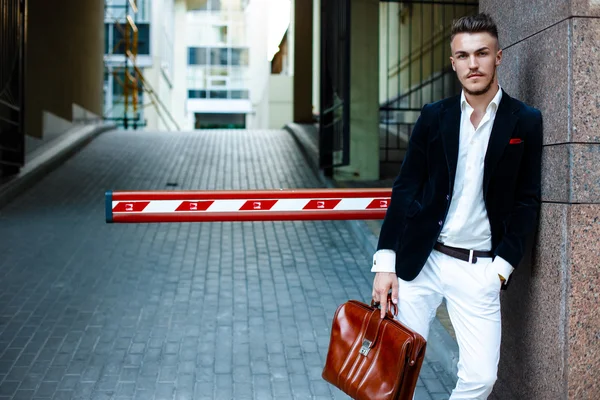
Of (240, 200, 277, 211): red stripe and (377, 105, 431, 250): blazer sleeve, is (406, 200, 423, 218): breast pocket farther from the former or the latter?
(240, 200, 277, 211): red stripe

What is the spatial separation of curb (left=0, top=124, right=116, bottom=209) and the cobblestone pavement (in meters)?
0.22

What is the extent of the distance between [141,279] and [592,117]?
15.6ft

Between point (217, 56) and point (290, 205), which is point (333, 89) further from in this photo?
point (217, 56)

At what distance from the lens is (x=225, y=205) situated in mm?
3881

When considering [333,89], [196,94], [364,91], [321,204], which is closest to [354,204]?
[321,204]

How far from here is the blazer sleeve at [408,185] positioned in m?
2.92

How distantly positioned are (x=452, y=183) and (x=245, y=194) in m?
1.39

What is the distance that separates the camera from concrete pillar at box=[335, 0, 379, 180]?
11.5 metres

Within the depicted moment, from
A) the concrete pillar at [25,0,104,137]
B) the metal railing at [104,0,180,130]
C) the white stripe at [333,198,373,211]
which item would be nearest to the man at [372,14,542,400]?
the white stripe at [333,198,373,211]

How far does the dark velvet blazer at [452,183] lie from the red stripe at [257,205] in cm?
109

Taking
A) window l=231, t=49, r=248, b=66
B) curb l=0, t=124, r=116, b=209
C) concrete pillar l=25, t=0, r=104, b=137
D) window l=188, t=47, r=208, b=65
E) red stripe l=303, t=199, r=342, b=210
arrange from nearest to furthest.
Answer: red stripe l=303, t=199, r=342, b=210
curb l=0, t=124, r=116, b=209
concrete pillar l=25, t=0, r=104, b=137
window l=231, t=49, r=248, b=66
window l=188, t=47, r=208, b=65

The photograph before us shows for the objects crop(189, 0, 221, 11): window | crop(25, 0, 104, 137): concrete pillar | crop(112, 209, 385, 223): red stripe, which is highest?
crop(189, 0, 221, 11): window

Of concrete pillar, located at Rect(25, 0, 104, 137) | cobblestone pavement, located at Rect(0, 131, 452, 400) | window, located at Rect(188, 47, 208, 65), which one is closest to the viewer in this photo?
cobblestone pavement, located at Rect(0, 131, 452, 400)

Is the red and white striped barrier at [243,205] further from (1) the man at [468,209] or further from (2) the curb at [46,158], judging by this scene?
(2) the curb at [46,158]
